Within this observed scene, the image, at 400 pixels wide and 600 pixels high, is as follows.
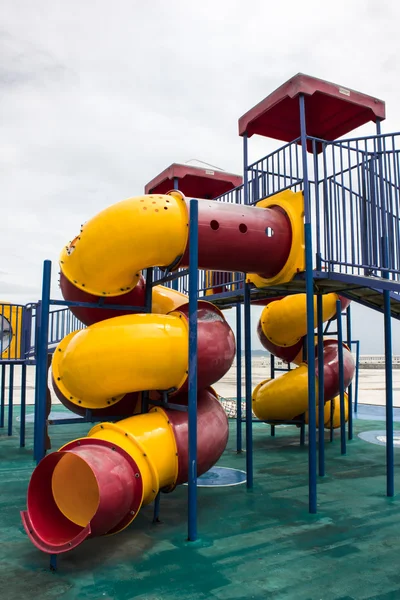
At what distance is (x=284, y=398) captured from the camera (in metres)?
10.3

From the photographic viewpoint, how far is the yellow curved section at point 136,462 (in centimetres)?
511

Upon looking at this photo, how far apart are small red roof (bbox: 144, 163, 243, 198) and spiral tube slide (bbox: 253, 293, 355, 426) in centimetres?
278

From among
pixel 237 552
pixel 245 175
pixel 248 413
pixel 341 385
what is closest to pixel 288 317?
pixel 341 385

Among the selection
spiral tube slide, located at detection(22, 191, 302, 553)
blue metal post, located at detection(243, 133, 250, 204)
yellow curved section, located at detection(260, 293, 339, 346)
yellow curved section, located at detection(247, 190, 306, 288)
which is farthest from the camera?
yellow curved section, located at detection(260, 293, 339, 346)

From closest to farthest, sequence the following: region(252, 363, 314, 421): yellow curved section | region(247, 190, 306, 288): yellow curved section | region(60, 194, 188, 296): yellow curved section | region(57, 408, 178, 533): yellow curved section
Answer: region(57, 408, 178, 533): yellow curved section < region(60, 194, 188, 296): yellow curved section < region(247, 190, 306, 288): yellow curved section < region(252, 363, 314, 421): yellow curved section

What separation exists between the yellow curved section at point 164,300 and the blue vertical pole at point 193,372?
1.81 metres

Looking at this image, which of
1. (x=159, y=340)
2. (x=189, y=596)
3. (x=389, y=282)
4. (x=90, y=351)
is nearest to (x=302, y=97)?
(x=389, y=282)

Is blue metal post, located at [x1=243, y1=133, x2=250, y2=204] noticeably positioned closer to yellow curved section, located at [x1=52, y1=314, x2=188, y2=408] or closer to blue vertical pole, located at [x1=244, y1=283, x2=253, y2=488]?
blue vertical pole, located at [x1=244, y1=283, x2=253, y2=488]

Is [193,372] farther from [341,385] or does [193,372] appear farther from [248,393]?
[341,385]

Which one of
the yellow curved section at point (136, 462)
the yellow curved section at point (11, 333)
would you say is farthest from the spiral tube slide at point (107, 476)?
the yellow curved section at point (11, 333)

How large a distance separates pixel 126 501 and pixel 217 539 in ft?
3.50

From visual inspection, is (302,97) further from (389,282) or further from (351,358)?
(351,358)

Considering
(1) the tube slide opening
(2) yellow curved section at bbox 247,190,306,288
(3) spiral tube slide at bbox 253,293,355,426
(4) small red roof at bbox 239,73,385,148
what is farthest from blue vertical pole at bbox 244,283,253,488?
(4) small red roof at bbox 239,73,385,148

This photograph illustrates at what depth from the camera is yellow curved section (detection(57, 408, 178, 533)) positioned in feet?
16.8
